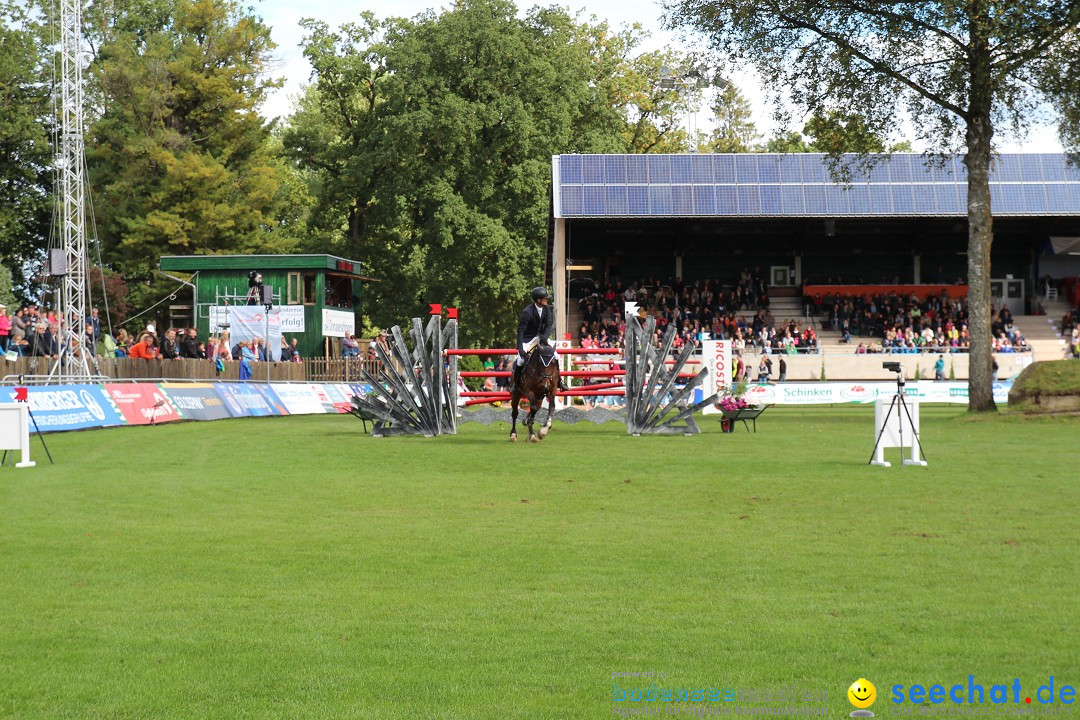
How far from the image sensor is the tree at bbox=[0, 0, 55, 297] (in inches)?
2436

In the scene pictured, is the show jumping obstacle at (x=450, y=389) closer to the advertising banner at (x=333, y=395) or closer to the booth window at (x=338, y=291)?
the advertising banner at (x=333, y=395)

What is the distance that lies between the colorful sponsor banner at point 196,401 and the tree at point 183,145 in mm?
30580

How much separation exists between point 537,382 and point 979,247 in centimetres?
1524

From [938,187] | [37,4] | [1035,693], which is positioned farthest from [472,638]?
[37,4]

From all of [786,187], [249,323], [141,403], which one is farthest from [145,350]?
[786,187]

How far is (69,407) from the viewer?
26922 mm

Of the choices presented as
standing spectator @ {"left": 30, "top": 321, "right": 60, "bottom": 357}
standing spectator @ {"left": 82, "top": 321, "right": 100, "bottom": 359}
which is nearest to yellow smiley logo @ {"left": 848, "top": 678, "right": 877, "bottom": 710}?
standing spectator @ {"left": 30, "top": 321, "right": 60, "bottom": 357}

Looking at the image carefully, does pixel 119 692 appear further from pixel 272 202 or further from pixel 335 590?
pixel 272 202

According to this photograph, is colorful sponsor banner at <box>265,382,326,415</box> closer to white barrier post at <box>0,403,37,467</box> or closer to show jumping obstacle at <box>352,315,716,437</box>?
show jumping obstacle at <box>352,315,716,437</box>

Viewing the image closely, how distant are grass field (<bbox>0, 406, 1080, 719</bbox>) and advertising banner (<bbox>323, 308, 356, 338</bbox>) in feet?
124

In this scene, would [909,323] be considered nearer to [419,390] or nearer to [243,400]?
[243,400]

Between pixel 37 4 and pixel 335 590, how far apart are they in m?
64.7

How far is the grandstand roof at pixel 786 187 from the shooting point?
54031mm

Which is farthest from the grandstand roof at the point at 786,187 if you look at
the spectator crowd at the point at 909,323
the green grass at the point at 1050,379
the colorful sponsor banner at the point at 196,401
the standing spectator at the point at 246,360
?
the green grass at the point at 1050,379
